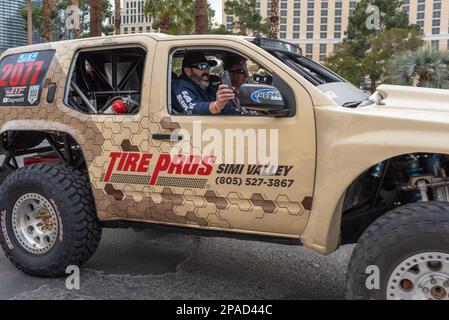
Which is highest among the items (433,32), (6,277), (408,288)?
(433,32)

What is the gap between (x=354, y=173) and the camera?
10.6 feet

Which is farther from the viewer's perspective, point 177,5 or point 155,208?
point 177,5

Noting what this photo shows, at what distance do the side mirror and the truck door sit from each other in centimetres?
15

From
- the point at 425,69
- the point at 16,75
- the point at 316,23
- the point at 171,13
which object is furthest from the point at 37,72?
the point at 316,23

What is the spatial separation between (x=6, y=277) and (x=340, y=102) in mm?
3162

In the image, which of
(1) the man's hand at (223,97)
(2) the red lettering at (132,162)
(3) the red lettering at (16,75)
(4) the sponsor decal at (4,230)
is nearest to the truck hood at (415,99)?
(1) the man's hand at (223,97)

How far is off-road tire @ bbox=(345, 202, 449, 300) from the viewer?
2.91 meters

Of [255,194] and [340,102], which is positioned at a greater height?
[340,102]

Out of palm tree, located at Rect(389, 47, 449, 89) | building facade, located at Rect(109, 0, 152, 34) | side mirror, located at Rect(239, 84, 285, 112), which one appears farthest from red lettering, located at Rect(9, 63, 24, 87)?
building facade, located at Rect(109, 0, 152, 34)

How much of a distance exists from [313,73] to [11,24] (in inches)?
1635

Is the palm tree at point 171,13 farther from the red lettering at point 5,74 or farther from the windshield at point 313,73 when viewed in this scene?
the windshield at point 313,73

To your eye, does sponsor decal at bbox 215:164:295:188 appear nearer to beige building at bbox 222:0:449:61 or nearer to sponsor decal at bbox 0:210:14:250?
sponsor decal at bbox 0:210:14:250
